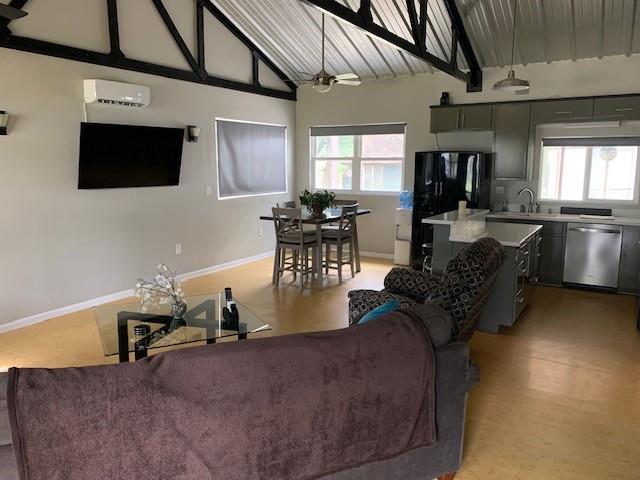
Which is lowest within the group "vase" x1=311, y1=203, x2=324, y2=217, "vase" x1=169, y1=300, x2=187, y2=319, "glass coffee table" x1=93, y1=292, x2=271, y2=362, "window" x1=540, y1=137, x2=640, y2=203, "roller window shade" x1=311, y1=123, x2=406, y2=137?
"glass coffee table" x1=93, y1=292, x2=271, y2=362

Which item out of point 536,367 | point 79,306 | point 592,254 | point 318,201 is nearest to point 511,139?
point 592,254

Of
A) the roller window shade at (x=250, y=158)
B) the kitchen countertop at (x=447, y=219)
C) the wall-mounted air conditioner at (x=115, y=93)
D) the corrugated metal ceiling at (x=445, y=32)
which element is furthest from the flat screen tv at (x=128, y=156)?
the kitchen countertop at (x=447, y=219)

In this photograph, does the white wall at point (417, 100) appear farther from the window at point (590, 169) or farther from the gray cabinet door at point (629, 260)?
the gray cabinet door at point (629, 260)

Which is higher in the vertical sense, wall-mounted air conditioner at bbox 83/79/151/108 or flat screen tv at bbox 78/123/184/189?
wall-mounted air conditioner at bbox 83/79/151/108

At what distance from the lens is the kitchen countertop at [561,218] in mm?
5516

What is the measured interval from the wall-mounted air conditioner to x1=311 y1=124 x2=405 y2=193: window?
3.35 meters

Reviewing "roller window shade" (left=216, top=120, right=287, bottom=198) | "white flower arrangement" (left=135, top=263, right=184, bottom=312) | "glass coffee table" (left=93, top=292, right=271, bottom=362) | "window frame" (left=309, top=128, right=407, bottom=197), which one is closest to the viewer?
"glass coffee table" (left=93, top=292, right=271, bottom=362)

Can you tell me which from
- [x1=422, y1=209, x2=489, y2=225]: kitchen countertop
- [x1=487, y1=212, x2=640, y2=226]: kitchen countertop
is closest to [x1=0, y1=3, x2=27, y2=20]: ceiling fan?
[x1=422, y1=209, x2=489, y2=225]: kitchen countertop

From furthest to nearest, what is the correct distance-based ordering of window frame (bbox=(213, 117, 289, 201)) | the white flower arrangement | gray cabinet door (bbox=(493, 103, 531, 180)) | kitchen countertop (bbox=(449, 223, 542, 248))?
1. window frame (bbox=(213, 117, 289, 201))
2. gray cabinet door (bbox=(493, 103, 531, 180))
3. kitchen countertop (bbox=(449, 223, 542, 248))
4. the white flower arrangement

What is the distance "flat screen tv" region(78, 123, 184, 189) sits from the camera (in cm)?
493

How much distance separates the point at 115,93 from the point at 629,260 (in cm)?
588

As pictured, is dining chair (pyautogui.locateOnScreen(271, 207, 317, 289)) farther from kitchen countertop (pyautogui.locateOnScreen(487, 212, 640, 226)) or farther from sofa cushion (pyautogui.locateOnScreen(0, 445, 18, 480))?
sofa cushion (pyautogui.locateOnScreen(0, 445, 18, 480))

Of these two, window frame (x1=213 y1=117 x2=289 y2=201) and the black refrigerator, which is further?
window frame (x1=213 y1=117 x2=289 y2=201)

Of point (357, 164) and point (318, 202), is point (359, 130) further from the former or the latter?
point (318, 202)
